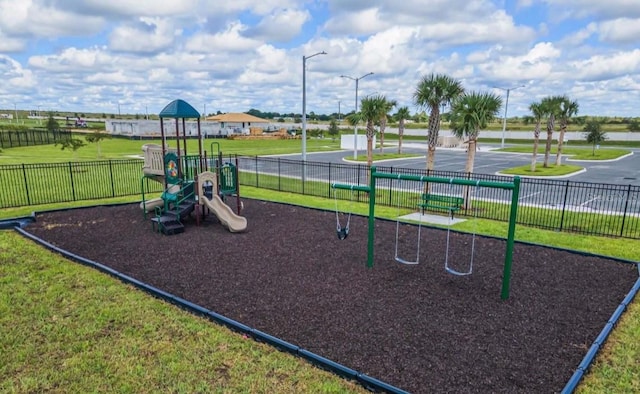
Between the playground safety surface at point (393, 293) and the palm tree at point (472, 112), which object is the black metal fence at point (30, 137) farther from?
the palm tree at point (472, 112)

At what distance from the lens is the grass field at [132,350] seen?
4.46 m

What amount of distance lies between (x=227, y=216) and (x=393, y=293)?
567 cm

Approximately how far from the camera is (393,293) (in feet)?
22.7

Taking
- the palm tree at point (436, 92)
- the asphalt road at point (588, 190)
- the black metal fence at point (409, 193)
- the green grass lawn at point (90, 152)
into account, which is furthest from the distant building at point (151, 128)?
the palm tree at point (436, 92)

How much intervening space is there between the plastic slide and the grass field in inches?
152

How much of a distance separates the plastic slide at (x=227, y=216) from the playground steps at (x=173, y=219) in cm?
62

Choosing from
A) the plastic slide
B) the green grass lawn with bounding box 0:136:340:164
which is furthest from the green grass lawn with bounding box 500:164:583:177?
the plastic slide

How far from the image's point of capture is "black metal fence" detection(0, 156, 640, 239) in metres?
12.8

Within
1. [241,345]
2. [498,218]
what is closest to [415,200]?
[498,218]

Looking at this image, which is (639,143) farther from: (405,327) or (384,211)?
(405,327)

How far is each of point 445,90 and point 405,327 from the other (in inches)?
457

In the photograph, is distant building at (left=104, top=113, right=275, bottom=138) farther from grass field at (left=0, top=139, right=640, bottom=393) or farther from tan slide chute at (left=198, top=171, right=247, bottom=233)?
grass field at (left=0, top=139, right=640, bottom=393)

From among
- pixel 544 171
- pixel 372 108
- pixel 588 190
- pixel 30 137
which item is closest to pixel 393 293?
pixel 372 108

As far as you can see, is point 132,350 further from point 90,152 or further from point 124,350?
point 90,152
